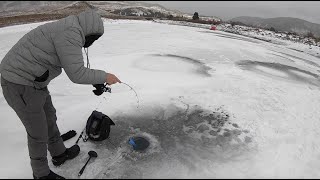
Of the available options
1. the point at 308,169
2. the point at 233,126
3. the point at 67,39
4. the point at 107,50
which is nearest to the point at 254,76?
the point at 233,126

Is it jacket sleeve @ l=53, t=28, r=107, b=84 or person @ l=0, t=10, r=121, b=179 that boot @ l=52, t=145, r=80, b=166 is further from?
jacket sleeve @ l=53, t=28, r=107, b=84

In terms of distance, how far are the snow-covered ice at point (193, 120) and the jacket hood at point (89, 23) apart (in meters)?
1.76

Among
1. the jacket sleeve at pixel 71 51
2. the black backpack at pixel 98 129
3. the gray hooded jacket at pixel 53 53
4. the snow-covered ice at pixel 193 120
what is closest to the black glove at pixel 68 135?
the snow-covered ice at pixel 193 120

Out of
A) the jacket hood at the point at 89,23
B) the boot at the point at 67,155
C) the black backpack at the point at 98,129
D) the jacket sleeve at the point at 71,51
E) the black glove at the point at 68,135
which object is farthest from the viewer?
the black glove at the point at 68,135

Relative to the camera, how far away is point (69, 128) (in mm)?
4992

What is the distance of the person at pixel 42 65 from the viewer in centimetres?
321

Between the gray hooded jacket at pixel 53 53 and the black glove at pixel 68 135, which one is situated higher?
the gray hooded jacket at pixel 53 53

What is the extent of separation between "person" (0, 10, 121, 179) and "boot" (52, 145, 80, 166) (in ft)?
1.54

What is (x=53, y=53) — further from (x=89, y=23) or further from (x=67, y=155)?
(x=67, y=155)

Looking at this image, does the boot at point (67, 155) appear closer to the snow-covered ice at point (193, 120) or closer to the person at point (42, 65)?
the snow-covered ice at point (193, 120)

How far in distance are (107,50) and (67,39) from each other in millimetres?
7387

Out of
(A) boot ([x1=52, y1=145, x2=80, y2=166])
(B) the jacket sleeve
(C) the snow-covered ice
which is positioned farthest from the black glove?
(B) the jacket sleeve

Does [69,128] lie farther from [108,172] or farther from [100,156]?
[108,172]

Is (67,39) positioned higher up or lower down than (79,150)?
higher up
